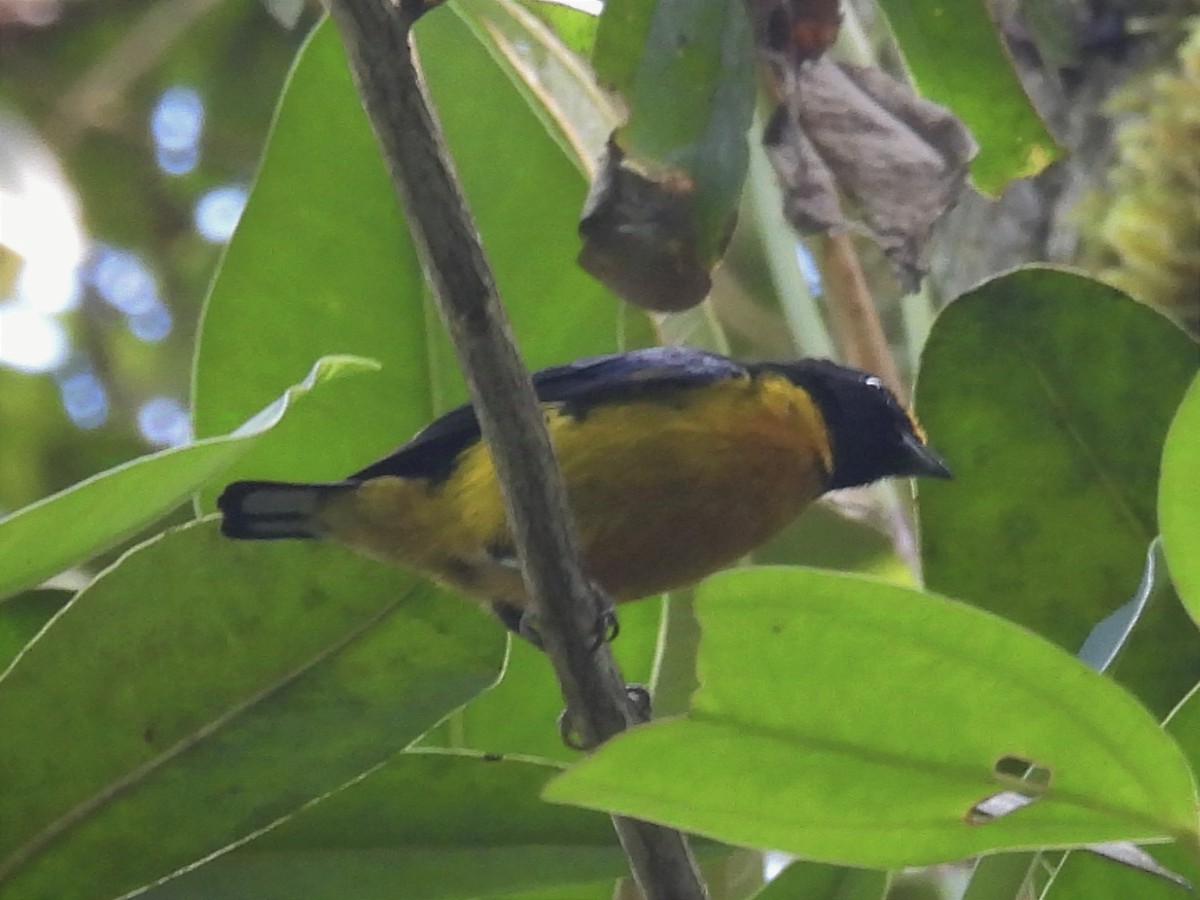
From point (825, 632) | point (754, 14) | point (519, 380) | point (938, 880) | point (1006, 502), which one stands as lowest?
point (938, 880)

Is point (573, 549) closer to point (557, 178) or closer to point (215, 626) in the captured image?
point (215, 626)

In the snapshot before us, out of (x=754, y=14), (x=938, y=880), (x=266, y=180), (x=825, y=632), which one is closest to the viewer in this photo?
(x=825, y=632)

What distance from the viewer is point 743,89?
1.05m

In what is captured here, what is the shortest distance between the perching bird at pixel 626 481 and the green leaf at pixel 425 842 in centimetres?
14

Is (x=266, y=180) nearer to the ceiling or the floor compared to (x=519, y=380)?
nearer to the ceiling

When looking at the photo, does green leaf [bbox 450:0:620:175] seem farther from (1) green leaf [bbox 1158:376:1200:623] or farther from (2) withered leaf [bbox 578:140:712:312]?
(1) green leaf [bbox 1158:376:1200:623]

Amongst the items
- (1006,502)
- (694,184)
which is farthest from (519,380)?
(1006,502)

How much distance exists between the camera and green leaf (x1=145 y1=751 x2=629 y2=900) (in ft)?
3.30

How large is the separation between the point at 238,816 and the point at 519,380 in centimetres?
42

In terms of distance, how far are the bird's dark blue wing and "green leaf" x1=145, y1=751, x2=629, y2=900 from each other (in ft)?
1.01

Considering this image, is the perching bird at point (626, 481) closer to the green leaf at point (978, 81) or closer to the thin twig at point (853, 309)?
the thin twig at point (853, 309)

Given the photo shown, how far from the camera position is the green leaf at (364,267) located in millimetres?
1278

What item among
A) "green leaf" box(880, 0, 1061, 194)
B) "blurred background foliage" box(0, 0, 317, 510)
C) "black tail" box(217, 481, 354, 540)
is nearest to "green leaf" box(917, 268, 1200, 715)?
"green leaf" box(880, 0, 1061, 194)

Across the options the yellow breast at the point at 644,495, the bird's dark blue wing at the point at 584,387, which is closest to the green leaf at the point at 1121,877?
the yellow breast at the point at 644,495
